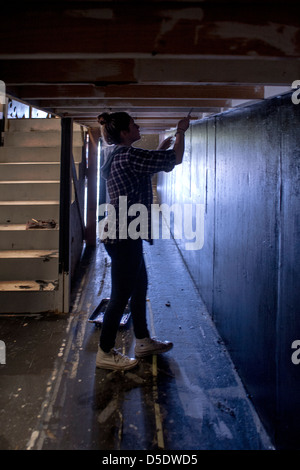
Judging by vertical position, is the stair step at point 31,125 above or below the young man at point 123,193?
above

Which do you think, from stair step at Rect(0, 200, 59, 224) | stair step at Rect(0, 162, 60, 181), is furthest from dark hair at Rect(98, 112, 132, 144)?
stair step at Rect(0, 162, 60, 181)

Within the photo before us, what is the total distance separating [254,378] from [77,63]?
203 centimetres

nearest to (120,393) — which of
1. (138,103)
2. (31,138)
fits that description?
(138,103)

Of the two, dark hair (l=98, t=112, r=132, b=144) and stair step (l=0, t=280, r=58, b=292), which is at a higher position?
dark hair (l=98, t=112, r=132, b=144)

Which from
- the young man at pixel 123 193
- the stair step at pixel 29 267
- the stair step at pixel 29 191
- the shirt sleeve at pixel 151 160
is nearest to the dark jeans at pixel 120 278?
the young man at pixel 123 193

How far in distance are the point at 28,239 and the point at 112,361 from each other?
6.57 ft

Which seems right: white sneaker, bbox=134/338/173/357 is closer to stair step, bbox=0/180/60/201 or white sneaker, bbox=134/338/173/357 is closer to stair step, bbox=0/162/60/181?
stair step, bbox=0/180/60/201

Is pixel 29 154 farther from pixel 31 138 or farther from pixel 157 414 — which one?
pixel 157 414

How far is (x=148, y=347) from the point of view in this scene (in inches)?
100

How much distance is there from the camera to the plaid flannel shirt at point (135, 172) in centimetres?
213

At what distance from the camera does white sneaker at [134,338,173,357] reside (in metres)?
2.55

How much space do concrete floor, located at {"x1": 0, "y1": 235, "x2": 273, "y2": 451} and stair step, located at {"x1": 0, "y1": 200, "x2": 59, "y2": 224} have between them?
1.30 meters
